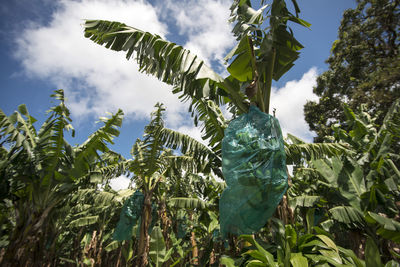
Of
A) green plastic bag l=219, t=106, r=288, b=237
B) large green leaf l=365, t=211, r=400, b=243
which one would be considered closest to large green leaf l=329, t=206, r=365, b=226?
large green leaf l=365, t=211, r=400, b=243

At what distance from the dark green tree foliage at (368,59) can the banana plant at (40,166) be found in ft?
32.9

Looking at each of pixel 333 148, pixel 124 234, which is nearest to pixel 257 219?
pixel 333 148

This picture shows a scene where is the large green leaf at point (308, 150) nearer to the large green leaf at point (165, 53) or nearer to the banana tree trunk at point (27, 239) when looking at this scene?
the large green leaf at point (165, 53)

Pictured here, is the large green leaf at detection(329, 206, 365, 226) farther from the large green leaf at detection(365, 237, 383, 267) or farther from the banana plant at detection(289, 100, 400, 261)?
the large green leaf at detection(365, 237, 383, 267)

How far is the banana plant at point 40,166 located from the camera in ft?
14.4

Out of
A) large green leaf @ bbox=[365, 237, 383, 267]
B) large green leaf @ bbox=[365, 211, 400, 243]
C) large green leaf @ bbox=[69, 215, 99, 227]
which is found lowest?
large green leaf @ bbox=[365, 237, 383, 267]

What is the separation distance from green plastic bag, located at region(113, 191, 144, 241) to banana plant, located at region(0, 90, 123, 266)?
58.8 inches

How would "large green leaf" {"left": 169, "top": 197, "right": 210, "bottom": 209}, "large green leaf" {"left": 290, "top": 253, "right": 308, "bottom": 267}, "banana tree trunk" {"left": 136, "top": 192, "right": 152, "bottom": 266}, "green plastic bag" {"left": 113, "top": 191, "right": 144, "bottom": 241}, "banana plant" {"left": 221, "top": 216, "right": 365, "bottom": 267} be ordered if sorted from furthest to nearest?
"large green leaf" {"left": 169, "top": 197, "right": 210, "bottom": 209}, "green plastic bag" {"left": 113, "top": 191, "right": 144, "bottom": 241}, "banana tree trunk" {"left": 136, "top": 192, "right": 152, "bottom": 266}, "banana plant" {"left": 221, "top": 216, "right": 365, "bottom": 267}, "large green leaf" {"left": 290, "top": 253, "right": 308, "bottom": 267}

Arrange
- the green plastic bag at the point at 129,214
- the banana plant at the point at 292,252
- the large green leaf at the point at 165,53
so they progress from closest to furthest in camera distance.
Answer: the banana plant at the point at 292,252 < the large green leaf at the point at 165,53 < the green plastic bag at the point at 129,214

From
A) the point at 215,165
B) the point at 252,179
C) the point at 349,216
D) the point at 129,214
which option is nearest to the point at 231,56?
the point at 252,179

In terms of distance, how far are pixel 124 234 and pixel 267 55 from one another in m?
5.56

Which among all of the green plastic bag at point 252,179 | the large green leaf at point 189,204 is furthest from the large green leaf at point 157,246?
the green plastic bag at point 252,179

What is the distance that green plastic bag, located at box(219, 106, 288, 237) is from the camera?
2244 mm

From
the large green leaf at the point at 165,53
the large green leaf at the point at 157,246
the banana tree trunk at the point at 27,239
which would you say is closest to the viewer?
the large green leaf at the point at 165,53
